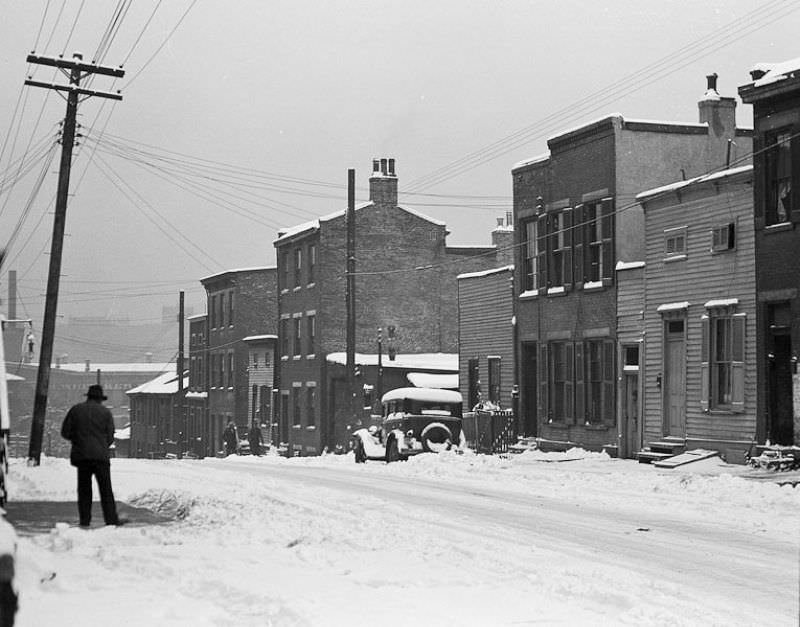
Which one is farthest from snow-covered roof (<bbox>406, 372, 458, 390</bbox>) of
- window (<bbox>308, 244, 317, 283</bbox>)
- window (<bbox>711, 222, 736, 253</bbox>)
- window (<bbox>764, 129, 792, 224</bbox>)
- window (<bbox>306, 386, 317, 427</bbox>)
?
window (<bbox>764, 129, 792, 224</bbox>)

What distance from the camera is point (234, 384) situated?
6888cm

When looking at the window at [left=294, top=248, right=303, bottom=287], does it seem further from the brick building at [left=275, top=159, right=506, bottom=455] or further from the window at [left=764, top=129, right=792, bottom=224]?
the window at [left=764, top=129, right=792, bottom=224]

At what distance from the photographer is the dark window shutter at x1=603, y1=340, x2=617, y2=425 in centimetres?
3334

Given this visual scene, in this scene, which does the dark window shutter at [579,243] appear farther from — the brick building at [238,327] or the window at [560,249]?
the brick building at [238,327]

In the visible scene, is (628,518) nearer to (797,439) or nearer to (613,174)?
(797,439)

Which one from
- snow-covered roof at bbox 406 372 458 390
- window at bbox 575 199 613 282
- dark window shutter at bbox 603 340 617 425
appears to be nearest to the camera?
dark window shutter at bbox 603 340 617 425

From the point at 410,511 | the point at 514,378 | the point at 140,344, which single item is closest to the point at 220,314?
the point at 514,378

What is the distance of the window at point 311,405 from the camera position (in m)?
56.9

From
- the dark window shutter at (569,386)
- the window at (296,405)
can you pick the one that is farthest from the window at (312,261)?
the dark window shutter at (569,386)

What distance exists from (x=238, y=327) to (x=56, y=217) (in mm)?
36614

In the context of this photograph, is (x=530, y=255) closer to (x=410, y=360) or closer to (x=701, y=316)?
(x=701, y=316)

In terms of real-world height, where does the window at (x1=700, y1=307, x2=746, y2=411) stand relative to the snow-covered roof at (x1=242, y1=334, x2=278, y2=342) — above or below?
below

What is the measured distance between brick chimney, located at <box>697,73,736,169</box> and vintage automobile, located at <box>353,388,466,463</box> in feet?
34.8

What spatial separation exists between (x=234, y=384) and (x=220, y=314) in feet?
17.1
